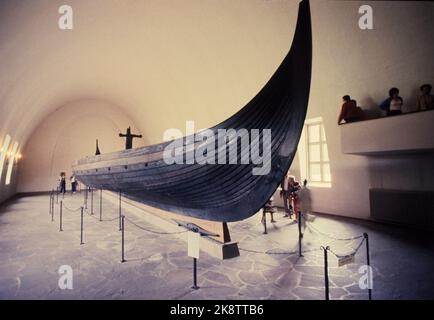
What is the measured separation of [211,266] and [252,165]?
1427mm

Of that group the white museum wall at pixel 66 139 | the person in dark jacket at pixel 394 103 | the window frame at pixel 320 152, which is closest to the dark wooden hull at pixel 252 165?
the person in dark jacket at pixel 394 103

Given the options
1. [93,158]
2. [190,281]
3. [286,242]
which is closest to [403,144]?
[286,242]

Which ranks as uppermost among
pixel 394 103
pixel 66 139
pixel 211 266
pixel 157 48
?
pixel 157 48

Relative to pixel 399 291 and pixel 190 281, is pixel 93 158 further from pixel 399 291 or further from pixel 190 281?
pixel 399 291

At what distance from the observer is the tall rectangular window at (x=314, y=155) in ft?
23.8

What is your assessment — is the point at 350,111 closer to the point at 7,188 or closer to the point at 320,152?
the point at 320,152

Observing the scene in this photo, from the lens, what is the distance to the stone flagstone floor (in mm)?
2564

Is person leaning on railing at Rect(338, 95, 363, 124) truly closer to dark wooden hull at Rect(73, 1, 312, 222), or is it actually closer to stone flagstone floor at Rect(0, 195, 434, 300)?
stone flagstone floor at Rect(0, 195, 434, 300)

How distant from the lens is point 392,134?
Result: 15.0 ft

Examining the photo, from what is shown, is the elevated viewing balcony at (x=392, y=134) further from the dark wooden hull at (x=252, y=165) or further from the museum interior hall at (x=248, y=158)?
the dark wooden hull at (x=252, y=165)

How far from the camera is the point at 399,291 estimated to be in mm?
2541

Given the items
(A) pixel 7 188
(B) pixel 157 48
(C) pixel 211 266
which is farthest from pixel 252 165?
(A) pixel 7 188

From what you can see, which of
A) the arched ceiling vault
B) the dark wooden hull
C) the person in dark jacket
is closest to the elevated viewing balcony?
the person in dark jacket
